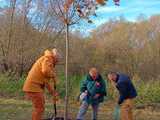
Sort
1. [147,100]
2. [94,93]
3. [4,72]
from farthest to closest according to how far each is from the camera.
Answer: [4,72] → [147,100] → [94,93]

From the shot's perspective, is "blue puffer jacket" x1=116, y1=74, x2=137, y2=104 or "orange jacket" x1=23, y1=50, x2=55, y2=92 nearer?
"orange jacket" x1=23, y1=50, x2=55, y2=92

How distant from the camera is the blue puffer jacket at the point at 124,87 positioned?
39.3ft

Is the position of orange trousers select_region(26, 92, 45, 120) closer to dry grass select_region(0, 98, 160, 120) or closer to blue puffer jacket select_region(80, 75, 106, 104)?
blue puffer jacket select_region(80, 75, 106, 104)

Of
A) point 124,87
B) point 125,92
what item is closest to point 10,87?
point 125,92

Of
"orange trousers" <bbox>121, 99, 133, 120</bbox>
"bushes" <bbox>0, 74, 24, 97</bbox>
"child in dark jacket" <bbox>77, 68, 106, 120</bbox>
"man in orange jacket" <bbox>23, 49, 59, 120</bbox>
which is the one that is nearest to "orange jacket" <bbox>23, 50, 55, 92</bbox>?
"man in orange jacket" <bbox>23, 49, 59, 120</bbox>

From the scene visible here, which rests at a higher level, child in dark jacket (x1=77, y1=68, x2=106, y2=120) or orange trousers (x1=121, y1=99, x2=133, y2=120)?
child in dark jacket (x1=77, y1=68, x2=106, y2=120)

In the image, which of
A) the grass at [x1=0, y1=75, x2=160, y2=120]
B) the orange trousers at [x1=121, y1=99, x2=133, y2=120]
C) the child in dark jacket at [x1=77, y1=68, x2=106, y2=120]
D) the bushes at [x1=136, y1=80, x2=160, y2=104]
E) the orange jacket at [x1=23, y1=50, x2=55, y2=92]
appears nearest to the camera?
the orange jacket at [x1=23, y1=50, x2=55, y2=92]

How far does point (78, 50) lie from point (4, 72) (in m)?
5.42

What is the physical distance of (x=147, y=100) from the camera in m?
19.5

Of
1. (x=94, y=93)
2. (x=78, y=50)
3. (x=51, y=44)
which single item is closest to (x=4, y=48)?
(x=51, y=44)

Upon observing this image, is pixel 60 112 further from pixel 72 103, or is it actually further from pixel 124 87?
pixel 72 103

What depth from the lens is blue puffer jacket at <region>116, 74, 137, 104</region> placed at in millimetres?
11992

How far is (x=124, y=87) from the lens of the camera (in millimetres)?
12047

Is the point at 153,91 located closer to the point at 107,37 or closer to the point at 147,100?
the point at 147,100
